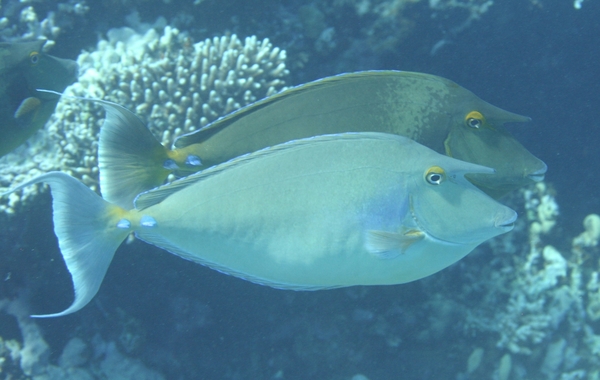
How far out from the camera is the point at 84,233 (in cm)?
172

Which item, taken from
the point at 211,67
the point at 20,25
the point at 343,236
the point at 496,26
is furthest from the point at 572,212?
the point at 20,25

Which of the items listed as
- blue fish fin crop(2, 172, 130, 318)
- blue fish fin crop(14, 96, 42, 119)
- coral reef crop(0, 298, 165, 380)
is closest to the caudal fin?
blue fish fin crop(2, 172, 130, 318)

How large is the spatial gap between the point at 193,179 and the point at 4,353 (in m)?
3.47

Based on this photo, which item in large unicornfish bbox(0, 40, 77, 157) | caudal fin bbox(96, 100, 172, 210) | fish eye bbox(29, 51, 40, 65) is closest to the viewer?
caudal fin bbox(96, 100, 172, 210)

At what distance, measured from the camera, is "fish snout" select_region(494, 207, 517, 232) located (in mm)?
1692

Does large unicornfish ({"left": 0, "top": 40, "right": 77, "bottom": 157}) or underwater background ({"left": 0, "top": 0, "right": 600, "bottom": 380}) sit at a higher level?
large unicornfish ({"left": 0, "top": 40, "right": 77, "bottom": 157})

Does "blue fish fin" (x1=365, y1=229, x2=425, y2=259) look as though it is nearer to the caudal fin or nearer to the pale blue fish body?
the pale blue fish body

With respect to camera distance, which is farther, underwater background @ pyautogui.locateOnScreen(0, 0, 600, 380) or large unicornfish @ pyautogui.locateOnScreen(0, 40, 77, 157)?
underwater background @ pyautogui.locateOnScreen(0, 0, 600, 380)

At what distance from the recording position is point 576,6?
446 centimetres

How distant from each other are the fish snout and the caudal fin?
174 centimetres

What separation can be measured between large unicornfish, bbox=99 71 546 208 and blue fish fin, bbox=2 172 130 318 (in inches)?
18.8

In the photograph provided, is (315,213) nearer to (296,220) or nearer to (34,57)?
(296,220)

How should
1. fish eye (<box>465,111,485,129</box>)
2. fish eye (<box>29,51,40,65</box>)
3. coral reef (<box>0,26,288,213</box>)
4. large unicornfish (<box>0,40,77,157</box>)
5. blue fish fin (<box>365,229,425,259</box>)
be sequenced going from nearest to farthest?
blue fish fin (<box>365,229,425,259</box>), fish eye (<box>465,111,485,129</box>), large unicornfish (<box>0,40,77,157</box>), fish eye (<box>29,51,40,65</box>), coral reef (<box>0,26,288,213</box>)

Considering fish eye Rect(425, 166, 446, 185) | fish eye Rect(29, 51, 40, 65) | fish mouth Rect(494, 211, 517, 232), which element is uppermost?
fish eye Rect(29, 51, 40, 65)
